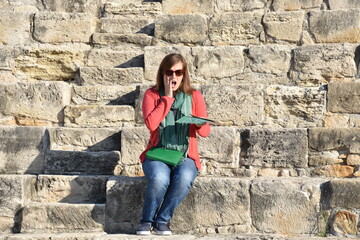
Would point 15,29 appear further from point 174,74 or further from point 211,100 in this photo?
point 174,74

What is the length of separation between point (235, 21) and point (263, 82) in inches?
33.2

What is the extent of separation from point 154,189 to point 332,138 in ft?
5.00

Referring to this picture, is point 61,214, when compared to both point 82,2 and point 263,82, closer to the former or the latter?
point 263,82

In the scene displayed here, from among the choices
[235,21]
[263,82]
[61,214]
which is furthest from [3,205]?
[235,21]

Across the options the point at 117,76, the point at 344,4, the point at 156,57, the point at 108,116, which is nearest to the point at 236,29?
the point at 156,57

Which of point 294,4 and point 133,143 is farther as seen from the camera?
point 294,4

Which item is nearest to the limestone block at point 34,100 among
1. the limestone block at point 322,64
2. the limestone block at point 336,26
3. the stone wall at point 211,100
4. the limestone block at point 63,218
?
the stone wall at point 211,100

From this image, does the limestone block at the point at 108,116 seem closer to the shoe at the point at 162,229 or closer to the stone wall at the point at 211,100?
the stone wall at the point at 211,100

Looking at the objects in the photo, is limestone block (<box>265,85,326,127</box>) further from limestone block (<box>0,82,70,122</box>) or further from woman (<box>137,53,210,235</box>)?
limestone block (<box>0,82,70,122</box>)

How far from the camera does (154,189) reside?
4191 millimetres

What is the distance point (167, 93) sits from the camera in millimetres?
4508

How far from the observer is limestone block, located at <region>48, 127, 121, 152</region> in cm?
518

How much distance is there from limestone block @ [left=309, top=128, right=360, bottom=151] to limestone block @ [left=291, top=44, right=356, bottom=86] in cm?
85

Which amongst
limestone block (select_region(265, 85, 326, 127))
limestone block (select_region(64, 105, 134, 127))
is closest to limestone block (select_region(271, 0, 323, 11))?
limestone block (select_region(265, 85, 326, 127))
